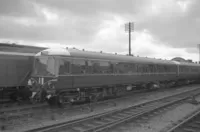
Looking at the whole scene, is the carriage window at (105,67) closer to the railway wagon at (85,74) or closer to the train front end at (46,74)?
the railway wagon at (85,74)

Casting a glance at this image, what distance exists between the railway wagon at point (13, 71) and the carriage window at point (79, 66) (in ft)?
12.3

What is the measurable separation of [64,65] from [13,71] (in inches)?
153

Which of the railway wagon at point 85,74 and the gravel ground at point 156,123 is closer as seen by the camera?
the gravel ground at point 156,123

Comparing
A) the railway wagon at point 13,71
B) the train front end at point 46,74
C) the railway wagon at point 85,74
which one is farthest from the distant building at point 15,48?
the train front end at point 46,74

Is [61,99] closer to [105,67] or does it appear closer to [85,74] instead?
[85,74]

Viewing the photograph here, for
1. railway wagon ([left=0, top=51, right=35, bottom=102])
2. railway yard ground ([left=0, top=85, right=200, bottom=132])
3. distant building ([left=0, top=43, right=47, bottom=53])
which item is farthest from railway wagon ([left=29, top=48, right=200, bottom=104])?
distant building ([left=0, top=43, right=47, bottom=53])

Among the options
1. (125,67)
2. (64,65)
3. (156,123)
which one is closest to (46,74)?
(64,65)

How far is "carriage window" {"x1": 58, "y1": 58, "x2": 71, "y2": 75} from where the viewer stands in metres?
10.4

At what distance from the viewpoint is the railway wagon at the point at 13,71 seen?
11.9 meters

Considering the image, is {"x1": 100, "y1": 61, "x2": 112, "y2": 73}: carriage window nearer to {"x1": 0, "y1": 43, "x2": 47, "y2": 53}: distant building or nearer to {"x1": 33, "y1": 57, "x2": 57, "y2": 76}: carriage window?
{"x1": 33, "y1": 57, "x2": 57, "y2": 76}: carriage window

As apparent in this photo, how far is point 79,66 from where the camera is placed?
11.3m

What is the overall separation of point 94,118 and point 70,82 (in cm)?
290

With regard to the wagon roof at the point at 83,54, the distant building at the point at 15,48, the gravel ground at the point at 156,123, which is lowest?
the gravel ground at the point at 156,123

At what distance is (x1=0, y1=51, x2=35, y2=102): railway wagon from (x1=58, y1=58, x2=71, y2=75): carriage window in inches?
143
